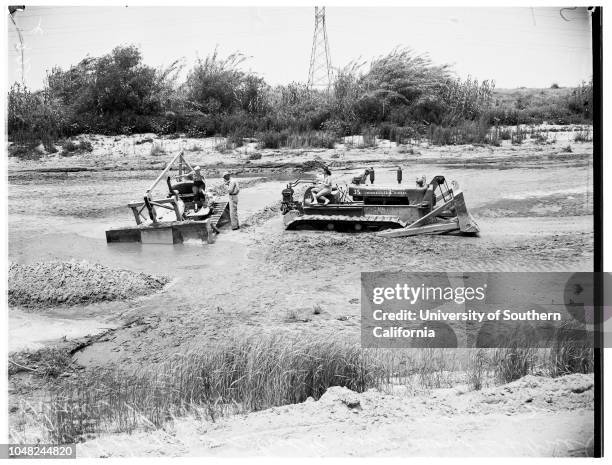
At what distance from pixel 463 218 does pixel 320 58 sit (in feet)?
11.0

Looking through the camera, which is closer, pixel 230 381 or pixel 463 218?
pixel 230 381

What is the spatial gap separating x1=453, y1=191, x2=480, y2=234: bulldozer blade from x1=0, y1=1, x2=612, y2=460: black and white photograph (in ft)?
0.98

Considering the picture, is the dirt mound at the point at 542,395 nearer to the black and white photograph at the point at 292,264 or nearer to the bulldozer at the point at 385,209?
the black and white photograph at the point at 292,264

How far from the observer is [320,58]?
248 inches

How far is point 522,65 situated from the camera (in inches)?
237

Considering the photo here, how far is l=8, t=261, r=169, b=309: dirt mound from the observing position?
6.15 meters

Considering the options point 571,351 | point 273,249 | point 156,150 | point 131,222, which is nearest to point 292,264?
point 273,249

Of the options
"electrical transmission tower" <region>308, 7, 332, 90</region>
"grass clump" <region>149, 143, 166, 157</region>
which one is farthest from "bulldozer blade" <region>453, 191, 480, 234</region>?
"grass clump" <region>149, 143, 166, 157</region>

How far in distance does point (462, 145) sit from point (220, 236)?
331 centimetres

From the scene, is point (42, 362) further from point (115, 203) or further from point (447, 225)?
point (447, 225)

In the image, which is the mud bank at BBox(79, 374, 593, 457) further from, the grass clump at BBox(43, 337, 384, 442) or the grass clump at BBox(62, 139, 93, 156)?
the grass clump at BBox(62, 139, 93, 156)

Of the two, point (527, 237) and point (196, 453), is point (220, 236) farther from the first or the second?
point (196, 453)

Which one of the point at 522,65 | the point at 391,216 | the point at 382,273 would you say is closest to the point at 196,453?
the point at 382,273

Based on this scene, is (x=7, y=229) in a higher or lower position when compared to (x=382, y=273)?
higher
